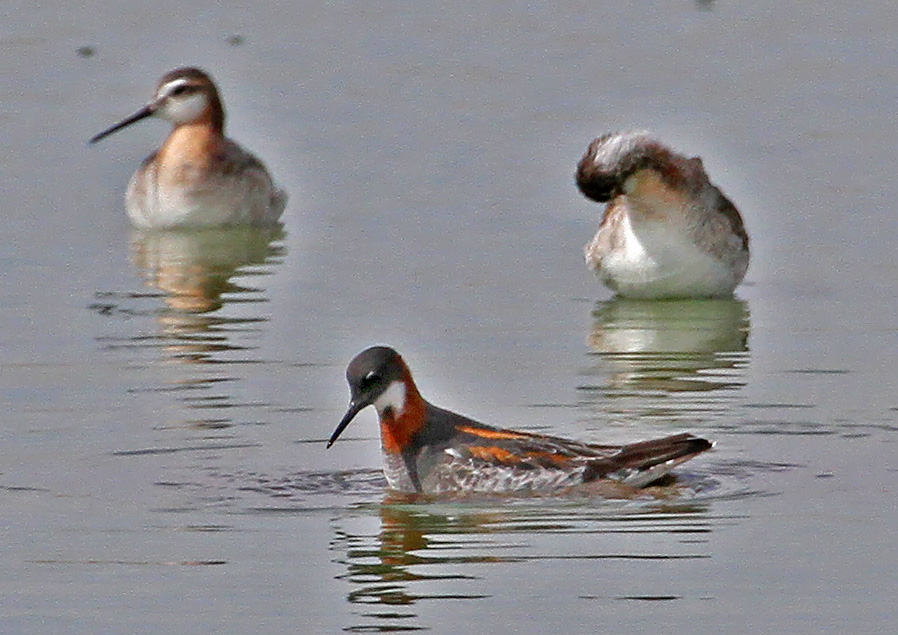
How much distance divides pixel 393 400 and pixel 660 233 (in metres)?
5.96

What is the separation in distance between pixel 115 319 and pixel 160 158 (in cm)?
606

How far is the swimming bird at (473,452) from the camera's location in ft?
47.1

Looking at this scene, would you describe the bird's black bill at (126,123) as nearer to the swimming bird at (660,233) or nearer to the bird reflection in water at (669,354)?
the swimming bird at (660,233)

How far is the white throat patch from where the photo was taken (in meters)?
14.7

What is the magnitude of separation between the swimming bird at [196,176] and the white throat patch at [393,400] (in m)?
10.2

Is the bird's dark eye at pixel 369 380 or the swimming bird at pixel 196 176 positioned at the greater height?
the swimming bird at pixel 196 176

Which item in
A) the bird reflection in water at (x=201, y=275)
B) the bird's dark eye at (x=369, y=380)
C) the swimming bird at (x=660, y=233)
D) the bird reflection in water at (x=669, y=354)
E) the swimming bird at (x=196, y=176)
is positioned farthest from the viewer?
the swimming bird at (x=196, y=176)

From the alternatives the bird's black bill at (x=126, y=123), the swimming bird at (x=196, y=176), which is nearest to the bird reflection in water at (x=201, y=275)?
the swimming bird at (x=196, y=176)

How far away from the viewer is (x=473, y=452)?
14.6m

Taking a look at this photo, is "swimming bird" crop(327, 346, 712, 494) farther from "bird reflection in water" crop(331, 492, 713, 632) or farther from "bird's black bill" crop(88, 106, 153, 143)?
"bird's black bill" crop(88, 106, 153, 143)

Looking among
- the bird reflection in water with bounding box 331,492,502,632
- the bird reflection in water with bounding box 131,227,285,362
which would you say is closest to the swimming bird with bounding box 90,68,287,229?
the bird reflection in water with bounding box 131,227,285,362

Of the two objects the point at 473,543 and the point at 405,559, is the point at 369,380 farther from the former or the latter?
the point at 405,559

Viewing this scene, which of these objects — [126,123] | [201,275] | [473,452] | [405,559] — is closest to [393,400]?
[473,452]

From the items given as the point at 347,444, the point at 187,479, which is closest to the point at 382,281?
the point at 347,444
